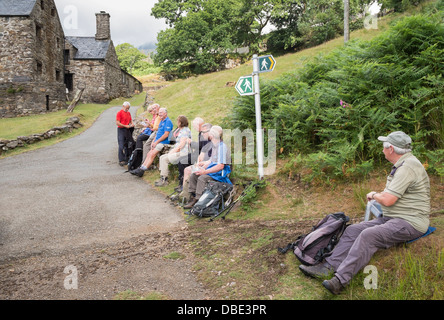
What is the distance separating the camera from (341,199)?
586cm

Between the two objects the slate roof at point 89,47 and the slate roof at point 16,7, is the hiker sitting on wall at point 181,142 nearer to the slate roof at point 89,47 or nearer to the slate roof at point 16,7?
the slate roof at point 16,7

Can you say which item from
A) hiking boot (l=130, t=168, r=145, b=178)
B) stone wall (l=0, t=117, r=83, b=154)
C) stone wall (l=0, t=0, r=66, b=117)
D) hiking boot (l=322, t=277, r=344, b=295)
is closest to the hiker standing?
hiking boot (l=130, t=168, r=145, b=178)

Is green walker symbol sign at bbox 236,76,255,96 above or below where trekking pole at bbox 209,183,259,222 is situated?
above

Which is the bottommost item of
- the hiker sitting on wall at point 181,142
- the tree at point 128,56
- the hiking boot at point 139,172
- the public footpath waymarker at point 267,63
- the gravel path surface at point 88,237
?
the gravel path surface at point 88,237

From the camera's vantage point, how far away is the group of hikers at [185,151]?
6.80m

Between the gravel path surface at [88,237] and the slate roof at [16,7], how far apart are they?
956 inches

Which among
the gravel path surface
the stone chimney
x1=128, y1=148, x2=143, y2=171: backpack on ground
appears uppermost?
the stone chimney

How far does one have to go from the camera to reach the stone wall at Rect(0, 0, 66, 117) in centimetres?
2650

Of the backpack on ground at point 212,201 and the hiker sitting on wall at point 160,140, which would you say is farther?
the hiker sitting on wall at point 160,140

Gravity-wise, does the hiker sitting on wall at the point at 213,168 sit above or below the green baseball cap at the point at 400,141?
below

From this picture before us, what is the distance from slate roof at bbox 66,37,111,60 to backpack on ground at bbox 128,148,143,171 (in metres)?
32.6

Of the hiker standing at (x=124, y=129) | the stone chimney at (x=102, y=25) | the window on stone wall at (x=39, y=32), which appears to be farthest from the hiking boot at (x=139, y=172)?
the stone chimney at (x=102, y=25)

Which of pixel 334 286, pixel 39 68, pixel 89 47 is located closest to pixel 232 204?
pixel 334 286

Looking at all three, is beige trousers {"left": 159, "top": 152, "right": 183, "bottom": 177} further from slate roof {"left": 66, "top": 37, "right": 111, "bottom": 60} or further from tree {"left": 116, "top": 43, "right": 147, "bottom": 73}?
tree {"left": 116, "top": 43, "right": 147, "bottom": 73}
